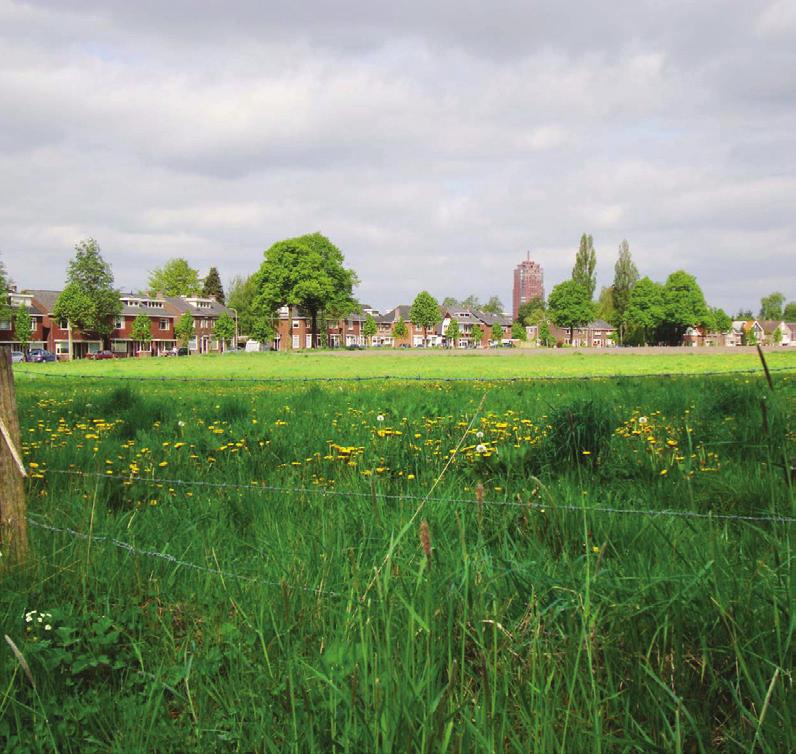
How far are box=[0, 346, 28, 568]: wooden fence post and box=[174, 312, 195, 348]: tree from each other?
10273 centimetres

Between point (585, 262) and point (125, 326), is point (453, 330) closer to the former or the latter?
point (585, 262)

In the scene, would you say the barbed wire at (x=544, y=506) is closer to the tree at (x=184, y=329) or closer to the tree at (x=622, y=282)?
the tree at (x=184, y=329)

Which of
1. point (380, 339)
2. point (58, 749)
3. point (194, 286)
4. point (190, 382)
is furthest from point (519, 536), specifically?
point (380, 339)

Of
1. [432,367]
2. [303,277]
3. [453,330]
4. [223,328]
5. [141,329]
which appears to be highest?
[303,277]

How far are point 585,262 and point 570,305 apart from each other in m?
11.1

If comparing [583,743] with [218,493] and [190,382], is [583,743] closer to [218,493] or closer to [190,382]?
[218,493]

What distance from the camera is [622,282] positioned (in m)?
117

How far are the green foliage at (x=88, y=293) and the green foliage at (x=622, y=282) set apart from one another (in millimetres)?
83891

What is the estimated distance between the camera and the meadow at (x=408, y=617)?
1749 millimetres

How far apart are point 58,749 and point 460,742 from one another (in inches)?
52.3

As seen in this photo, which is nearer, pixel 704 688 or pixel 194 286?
pixel 704 688

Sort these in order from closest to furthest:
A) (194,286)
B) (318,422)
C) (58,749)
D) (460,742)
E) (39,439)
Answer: (460,742) → (58,749) → (39,439) → (318,422) → (194,286)

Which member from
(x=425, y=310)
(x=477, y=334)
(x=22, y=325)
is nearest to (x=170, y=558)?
(x=22, y=325)

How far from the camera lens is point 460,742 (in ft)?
5.09
